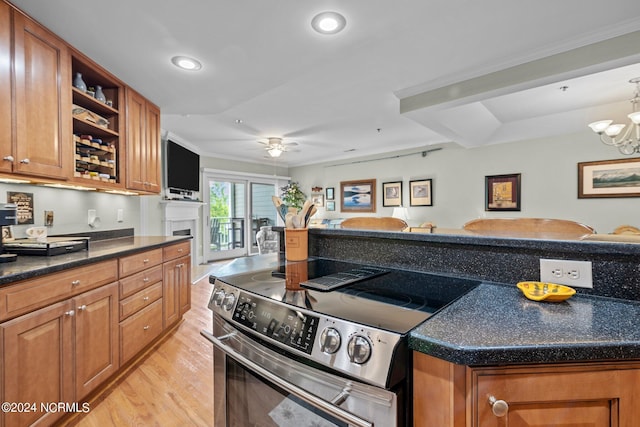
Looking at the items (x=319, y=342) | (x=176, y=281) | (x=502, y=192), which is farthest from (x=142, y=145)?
(x=502, y=192)

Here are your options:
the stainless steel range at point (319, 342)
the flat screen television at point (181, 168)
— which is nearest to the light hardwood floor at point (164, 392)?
the stainless steel range at point (319, 342)

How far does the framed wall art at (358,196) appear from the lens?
20.9ft

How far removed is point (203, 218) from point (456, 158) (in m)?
4.97

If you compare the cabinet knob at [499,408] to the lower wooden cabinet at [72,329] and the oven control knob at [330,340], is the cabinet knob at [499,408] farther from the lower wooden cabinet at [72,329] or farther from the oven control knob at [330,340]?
the lower wooden cabinet at [72,329]

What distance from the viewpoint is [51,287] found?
4.69 feet

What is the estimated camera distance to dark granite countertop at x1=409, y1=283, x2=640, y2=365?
1.95 ft

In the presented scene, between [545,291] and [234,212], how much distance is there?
6424mm

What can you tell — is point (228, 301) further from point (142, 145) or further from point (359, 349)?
point (142, 145)

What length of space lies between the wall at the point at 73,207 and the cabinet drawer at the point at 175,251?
2.31 ft

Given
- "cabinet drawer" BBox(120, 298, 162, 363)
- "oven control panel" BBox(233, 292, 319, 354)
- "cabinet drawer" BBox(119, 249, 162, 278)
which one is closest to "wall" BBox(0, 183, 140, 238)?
"cabinet drawer" BBox(119, 249, 162, 278)

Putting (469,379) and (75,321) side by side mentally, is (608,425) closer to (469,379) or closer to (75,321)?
(469,379)

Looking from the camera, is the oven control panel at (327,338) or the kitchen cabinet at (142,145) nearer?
the oven control panel at (327,338)

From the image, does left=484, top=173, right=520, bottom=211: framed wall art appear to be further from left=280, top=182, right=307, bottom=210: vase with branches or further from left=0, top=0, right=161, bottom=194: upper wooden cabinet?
left=0, top=0, right=161, bottom=194: upper wooden cabinet

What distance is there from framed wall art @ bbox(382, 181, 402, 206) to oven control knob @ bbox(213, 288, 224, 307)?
5.18m
